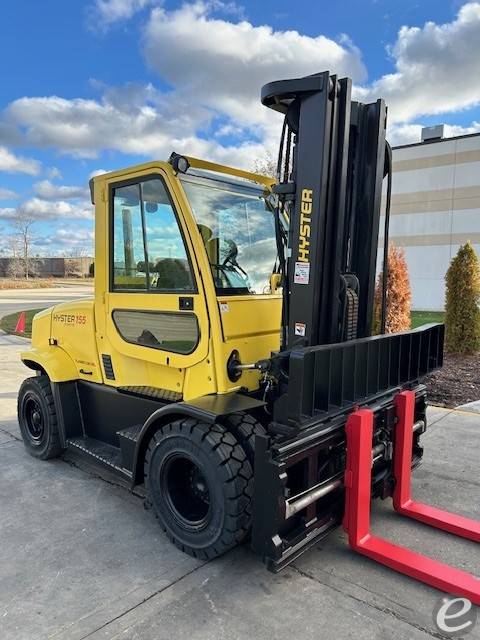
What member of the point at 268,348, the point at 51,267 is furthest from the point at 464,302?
the point at 51,267

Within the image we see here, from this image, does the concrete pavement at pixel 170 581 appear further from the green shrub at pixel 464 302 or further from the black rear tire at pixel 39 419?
the green shrub at pixel 464 302

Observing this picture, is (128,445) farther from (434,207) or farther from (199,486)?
(434,207)

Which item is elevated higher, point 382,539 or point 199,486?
point 199,486

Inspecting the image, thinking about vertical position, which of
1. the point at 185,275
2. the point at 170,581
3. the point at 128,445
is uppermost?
the point at 185,275

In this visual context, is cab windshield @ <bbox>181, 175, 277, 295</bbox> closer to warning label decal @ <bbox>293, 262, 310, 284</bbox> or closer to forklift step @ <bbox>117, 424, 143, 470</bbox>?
warning label decal @ <bbox>293, 262, 310, 284</bbox>

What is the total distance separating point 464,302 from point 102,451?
7.57 m

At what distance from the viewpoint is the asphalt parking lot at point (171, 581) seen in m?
2.41

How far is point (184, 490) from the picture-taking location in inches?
126

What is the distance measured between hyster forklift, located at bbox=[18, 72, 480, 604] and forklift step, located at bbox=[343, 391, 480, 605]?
11mm

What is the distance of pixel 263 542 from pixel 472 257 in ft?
26.4

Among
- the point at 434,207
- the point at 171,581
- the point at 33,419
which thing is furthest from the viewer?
the point at 434,207

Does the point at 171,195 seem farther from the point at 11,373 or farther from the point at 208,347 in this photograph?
the point at 11,373

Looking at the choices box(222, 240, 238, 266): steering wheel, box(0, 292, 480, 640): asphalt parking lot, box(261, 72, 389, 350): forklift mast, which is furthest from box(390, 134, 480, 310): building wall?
box(222, 240, 238, 266): steering wheel

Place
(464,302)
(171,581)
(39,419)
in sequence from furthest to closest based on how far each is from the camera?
(464,302) → (39,419) → (171,581)
